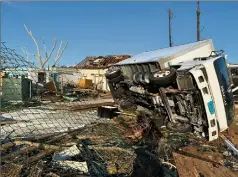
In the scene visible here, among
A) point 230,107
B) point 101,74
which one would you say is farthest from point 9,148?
point 101,74

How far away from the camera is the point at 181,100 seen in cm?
653

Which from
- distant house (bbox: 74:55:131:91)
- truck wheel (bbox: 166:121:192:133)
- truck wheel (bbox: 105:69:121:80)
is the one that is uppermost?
distant house (bbox: 74:55:131:91)

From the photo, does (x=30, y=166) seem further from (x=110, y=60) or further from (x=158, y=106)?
(x=110, y=60)

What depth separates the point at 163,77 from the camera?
680 centimetres

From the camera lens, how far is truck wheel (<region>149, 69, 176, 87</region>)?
6684mm

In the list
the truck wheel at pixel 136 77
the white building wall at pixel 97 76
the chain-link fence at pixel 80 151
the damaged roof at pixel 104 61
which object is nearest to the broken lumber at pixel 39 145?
the chain-link fence at pixel 80 151

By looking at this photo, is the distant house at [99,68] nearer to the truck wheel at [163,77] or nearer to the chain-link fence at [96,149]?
the chain-link fence at [96,149]

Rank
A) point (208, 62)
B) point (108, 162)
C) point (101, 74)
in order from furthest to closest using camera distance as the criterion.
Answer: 1. point (101, 74)
2. point (208, 62)
3. point (108, 162)

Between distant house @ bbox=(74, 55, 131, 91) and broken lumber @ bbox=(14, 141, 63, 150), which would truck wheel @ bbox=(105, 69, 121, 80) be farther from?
distant house @ bbox=(74, 55, 131, 91)

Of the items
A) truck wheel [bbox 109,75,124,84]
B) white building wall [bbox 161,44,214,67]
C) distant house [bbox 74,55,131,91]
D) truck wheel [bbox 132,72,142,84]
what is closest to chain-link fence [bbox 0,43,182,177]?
truck wheel [bbox 132,72,142,84]

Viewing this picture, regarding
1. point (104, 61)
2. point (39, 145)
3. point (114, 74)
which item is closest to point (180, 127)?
point (39, 145)

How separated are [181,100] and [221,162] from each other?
148 cm

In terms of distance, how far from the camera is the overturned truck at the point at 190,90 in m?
6.10

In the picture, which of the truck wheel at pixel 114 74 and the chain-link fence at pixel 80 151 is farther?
the truck wheel at pixel 114 74
